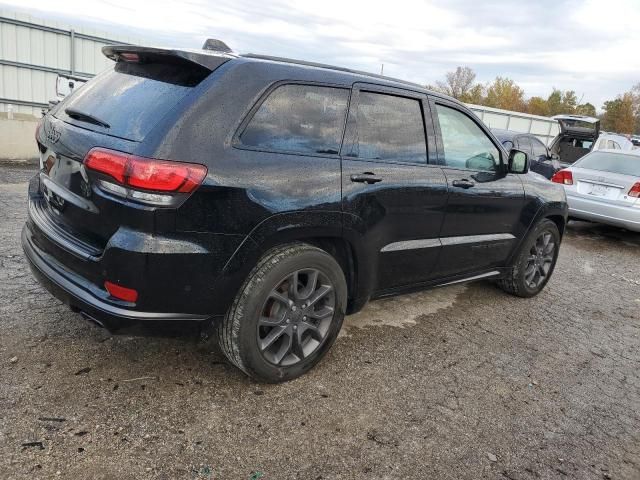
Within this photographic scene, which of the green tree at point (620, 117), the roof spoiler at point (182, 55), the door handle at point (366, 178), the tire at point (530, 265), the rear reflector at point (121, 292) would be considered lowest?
the tire at point (530, 265)

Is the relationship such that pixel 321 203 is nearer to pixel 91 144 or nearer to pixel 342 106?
pixel 342 106

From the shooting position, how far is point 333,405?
300cm

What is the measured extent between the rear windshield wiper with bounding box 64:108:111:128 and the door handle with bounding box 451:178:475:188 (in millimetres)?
2426

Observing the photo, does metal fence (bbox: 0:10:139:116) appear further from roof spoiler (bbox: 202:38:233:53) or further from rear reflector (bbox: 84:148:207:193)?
rear reflector (bbox: 84:148:207:193)

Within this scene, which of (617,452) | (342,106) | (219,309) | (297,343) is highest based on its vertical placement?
(342,106)

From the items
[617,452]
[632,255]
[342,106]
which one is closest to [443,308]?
[617,452]

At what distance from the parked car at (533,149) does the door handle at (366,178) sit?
8.01 metres

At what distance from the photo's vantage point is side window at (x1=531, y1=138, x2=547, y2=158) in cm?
1153

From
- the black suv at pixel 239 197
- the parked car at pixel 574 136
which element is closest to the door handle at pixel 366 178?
the black suv at pixel 239 197

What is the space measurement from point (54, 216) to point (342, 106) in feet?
5.92

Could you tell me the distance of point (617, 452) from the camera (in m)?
2.90

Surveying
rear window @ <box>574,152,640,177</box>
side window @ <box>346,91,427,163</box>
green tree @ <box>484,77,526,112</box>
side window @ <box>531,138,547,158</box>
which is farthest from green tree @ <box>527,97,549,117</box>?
side window @ <box>346,91,427,163</box>

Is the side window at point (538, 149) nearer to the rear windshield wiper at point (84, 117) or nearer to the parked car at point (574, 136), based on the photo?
the parked car at point (574, 136)

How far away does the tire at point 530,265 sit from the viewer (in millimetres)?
4945
